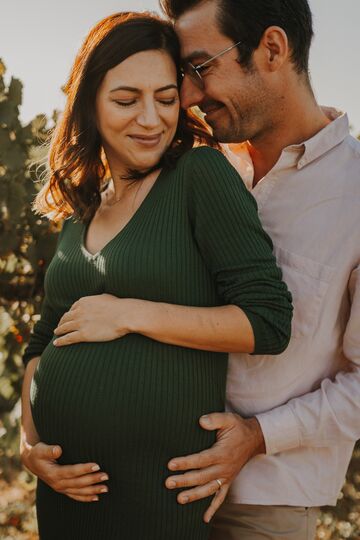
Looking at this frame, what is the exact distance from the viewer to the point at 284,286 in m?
2.11

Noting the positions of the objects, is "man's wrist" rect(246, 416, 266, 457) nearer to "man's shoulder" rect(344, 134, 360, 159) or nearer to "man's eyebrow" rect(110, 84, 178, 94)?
"man's shoulder" rect(344, 134, 360, 159)

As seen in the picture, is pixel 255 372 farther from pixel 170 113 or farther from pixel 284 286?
pixel 170 113

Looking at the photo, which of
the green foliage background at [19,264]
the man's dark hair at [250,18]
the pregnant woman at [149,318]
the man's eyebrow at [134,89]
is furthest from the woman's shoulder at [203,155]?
the green foliage background at [19,264]

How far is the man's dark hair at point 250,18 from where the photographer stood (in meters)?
2.49

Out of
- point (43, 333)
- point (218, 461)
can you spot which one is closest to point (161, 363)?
point (218, 461)

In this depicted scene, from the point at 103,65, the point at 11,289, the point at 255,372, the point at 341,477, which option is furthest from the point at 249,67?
the point at 11,289

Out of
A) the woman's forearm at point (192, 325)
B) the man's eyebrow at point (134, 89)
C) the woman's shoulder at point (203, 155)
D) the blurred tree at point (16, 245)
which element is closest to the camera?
the woman's forearm at point (192, 325)

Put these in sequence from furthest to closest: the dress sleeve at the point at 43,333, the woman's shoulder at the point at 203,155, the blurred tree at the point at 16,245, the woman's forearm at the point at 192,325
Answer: the blurred tree at the point at 16,245
the dress sleeve at the point at 43,333
the woman's shoulder at the point at 203,155
the woman's forearm at the point at 192,325

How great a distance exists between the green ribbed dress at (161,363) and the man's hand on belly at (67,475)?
1.1 inches

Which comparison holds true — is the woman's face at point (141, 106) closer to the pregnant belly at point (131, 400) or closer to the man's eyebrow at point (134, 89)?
the man's eyebrow at point (134, 89)

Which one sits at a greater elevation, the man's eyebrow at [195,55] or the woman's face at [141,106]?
the man's eyebrow at [195,55]

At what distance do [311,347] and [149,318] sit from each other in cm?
54

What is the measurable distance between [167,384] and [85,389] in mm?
239

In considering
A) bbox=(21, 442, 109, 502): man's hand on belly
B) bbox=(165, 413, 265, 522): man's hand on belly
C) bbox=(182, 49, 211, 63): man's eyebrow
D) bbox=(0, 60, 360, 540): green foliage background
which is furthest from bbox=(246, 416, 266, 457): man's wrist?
bbox=(0, 60, 360, 540): green foliage background
